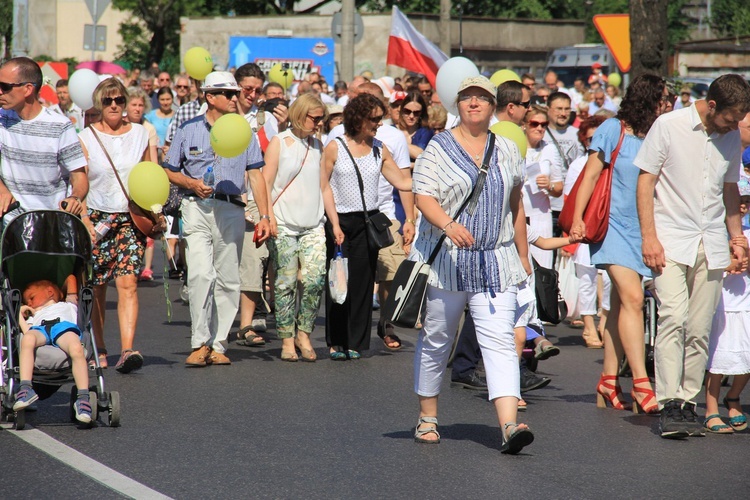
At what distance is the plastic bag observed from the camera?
1011cm

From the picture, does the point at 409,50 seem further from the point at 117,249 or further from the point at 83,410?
the point at 83,410

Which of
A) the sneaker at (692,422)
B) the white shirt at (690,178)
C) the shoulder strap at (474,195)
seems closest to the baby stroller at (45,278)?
the shoulder strap at (474,195)

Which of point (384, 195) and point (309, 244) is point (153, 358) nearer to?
point (309, 244)

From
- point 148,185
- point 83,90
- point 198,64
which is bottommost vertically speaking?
point 148,185

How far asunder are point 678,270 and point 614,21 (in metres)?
12.3

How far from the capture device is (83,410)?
7.29m

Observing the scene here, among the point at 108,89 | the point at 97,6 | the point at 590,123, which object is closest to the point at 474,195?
the point at 108,89

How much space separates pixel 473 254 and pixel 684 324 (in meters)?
1.52

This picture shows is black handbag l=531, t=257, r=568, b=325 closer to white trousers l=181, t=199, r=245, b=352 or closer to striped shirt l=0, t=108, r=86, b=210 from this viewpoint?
white trousers l=181, t=199, r=245, b=352

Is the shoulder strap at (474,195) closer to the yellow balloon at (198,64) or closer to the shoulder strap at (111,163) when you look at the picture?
the shoulder strap at (111,163)

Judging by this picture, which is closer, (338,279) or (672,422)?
(672,422)

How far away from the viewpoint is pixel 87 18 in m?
69.9

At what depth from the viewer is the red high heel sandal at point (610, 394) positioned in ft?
27.6

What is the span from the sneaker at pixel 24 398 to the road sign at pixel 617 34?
1344 centimetres
